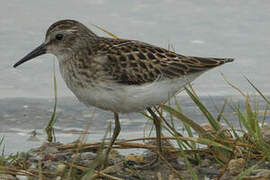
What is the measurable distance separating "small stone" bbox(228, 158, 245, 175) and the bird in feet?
3.33

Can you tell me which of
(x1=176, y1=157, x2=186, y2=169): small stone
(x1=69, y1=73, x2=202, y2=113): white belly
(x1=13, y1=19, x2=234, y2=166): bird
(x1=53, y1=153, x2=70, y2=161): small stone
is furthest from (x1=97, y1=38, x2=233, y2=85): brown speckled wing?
(x1=53, y1=153, x2=70, y2=161): small stone

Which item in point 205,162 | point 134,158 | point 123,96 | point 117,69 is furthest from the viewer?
point 134,158

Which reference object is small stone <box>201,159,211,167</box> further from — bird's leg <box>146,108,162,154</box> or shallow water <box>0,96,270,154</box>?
shallow water <box>0,96,270,154</box>

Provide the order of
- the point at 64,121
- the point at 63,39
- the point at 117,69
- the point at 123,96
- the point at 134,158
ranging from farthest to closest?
the point at 64,121 < the point at 63,39 < the point at 134,158 < the point at 117,69 < the point at 123,96

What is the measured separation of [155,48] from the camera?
23.3ft

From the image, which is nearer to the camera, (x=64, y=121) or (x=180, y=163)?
(x=180, y=163)

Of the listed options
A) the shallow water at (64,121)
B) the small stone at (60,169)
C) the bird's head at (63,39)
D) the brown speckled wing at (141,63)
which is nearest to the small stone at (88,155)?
the small stone at (60,169)

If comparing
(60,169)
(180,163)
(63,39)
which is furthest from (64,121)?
(60,169)

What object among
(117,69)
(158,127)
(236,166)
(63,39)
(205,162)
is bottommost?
(205,162)

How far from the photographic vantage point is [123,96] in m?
6.29

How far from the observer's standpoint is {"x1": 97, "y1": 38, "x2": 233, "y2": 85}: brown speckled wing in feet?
21.5

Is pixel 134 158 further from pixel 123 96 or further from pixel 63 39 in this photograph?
pixel 63 39

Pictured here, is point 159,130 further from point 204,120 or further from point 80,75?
point 204,120

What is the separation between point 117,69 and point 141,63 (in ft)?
1.20
